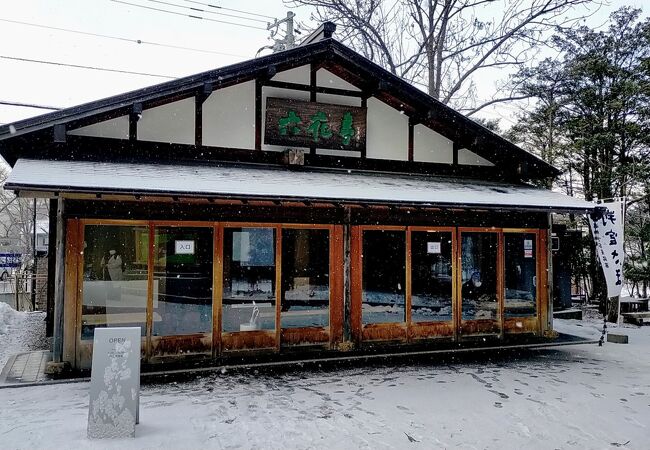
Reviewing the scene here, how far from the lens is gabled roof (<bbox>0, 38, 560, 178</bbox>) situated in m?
7.25

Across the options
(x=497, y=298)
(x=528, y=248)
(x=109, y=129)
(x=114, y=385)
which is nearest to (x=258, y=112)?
(x=109, y=129)

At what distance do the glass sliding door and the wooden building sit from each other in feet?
0.10

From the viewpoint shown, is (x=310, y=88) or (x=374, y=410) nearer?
(x=374, y=410)

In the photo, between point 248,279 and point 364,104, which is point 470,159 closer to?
point 364,104

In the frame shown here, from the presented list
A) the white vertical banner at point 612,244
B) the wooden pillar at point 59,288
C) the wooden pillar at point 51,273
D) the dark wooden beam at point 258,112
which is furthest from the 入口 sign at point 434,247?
the wooden pillar at point 51,273

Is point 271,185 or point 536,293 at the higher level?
point 271,185

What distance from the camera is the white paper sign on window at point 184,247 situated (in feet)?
24.4

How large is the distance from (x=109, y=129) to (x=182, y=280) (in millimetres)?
2796

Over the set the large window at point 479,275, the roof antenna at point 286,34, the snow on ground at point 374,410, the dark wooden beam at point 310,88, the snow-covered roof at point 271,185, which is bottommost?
the snow on ground at point 374,410

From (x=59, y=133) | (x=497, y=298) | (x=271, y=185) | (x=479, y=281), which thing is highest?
(x=59, y=133)

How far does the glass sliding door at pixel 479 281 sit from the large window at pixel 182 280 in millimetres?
4724

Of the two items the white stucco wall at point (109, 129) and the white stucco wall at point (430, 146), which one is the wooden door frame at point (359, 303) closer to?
the white stucco wall at point (430, 146)

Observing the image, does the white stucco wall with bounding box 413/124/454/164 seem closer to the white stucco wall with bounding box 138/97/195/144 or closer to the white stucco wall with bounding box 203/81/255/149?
the white stucco wall with bounding box 203/81/255/149

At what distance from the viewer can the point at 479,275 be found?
9.27 m
